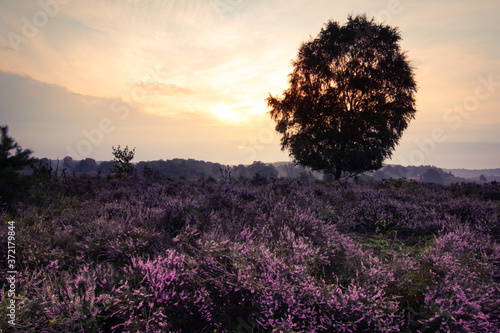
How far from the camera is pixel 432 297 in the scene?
2.02m

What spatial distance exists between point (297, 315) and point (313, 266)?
0.58 m

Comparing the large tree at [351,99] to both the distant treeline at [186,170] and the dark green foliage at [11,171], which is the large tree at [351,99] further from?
the dark green foliage at [11,171]

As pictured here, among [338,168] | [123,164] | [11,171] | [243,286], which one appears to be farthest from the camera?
[338,168]

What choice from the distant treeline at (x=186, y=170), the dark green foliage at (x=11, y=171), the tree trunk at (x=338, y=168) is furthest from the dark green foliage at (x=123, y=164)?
the tree trunk at (x=338, y=168)

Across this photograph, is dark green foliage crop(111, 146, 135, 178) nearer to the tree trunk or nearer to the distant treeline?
the distant treeline

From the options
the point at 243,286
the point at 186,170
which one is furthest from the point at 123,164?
the point at 186,170

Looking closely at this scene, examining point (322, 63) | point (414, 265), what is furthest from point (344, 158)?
point (414, 265)

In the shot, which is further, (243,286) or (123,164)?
(123,164)

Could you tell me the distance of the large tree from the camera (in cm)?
1672

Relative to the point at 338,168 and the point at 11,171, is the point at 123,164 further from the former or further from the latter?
the point at 338,168

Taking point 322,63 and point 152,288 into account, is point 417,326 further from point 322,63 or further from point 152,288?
point 322,63

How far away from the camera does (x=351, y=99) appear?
58.9 ft

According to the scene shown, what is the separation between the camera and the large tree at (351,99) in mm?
16719

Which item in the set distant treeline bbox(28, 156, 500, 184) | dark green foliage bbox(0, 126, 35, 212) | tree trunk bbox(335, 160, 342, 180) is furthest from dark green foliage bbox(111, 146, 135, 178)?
tree trunk bbox(335, 160, 342, 180)
